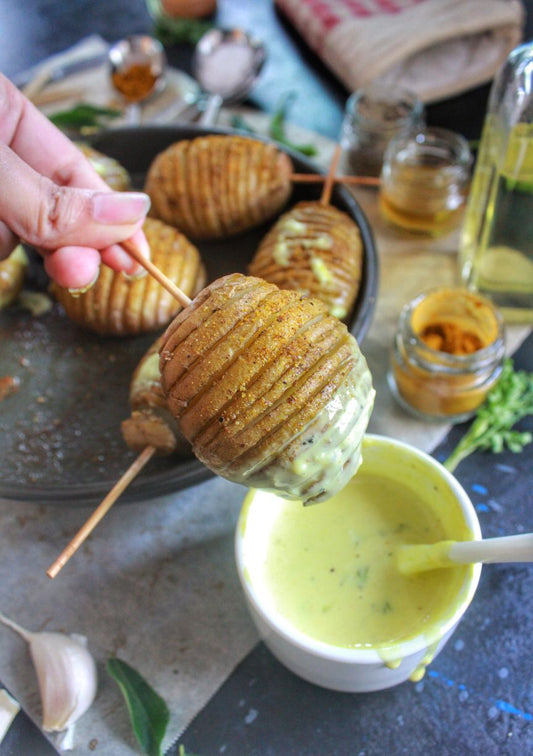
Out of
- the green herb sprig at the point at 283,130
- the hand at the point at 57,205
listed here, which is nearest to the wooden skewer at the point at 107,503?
the hand at the point at 57,205

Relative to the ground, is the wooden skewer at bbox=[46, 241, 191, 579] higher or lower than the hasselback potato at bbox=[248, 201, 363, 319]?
higher

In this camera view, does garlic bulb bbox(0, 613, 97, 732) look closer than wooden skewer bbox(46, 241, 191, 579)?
No

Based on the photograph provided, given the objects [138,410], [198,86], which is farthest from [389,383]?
[198,86]

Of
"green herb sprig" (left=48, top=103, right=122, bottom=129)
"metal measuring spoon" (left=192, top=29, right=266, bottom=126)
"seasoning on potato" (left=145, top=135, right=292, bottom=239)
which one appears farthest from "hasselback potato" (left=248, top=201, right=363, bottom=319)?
"green herb sprig" (left=48, top=103, right=122, bottom=129)

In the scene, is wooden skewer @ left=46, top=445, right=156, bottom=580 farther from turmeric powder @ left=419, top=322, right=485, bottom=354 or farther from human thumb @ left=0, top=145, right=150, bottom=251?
turmeric powder @ left=419, top=322, right=485, bottom=354

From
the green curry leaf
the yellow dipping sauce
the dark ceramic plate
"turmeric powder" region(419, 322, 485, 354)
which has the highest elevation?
the dark ceramic plate

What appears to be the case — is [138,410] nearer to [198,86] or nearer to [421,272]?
[421,272]

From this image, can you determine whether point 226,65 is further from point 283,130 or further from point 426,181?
point 426,181
